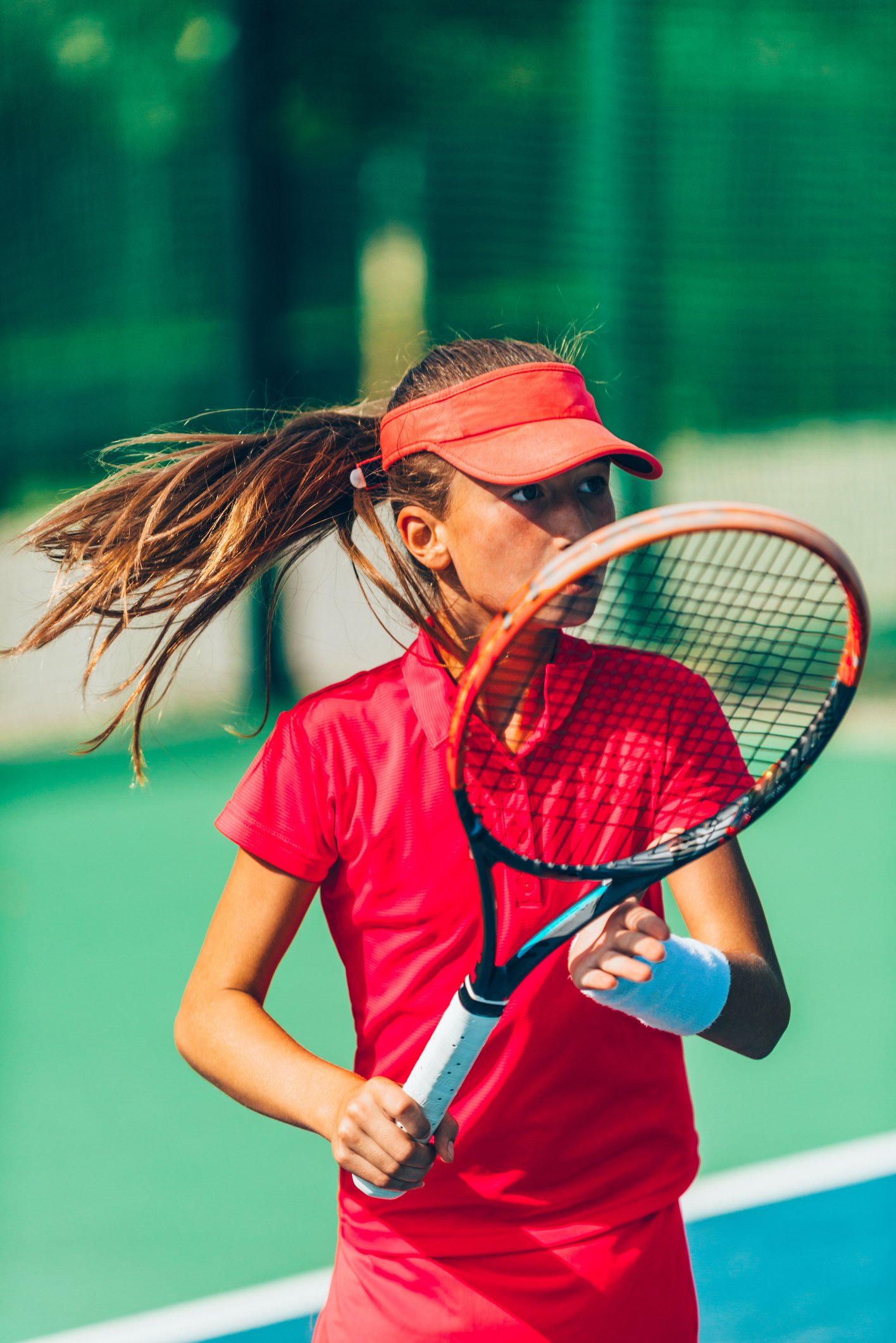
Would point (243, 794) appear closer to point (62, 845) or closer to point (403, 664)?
point (403, 664)

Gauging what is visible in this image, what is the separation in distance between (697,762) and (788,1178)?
61.4 inches

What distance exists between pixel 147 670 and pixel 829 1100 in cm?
205

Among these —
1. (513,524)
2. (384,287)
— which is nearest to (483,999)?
(513,524)

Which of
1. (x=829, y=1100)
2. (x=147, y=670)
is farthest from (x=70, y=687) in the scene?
(x=147, y=670)

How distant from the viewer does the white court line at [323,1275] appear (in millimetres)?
2273

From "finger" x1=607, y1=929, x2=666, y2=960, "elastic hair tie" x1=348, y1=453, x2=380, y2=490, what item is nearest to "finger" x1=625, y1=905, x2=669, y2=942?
"finger" x1=607, y1=929, x2=666, y2=960

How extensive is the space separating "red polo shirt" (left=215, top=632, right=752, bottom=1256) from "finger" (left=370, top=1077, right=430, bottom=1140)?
0.50 ft

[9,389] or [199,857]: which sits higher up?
[9,389]

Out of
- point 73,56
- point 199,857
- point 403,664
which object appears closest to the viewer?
point 403,664

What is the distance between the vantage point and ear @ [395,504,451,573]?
1.45m

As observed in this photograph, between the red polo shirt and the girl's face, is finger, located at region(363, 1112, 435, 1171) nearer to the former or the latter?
the red polo shirt

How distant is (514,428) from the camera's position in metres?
1.39

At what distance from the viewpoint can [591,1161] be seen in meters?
1.37

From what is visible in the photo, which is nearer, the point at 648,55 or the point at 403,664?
the point at 403,664
